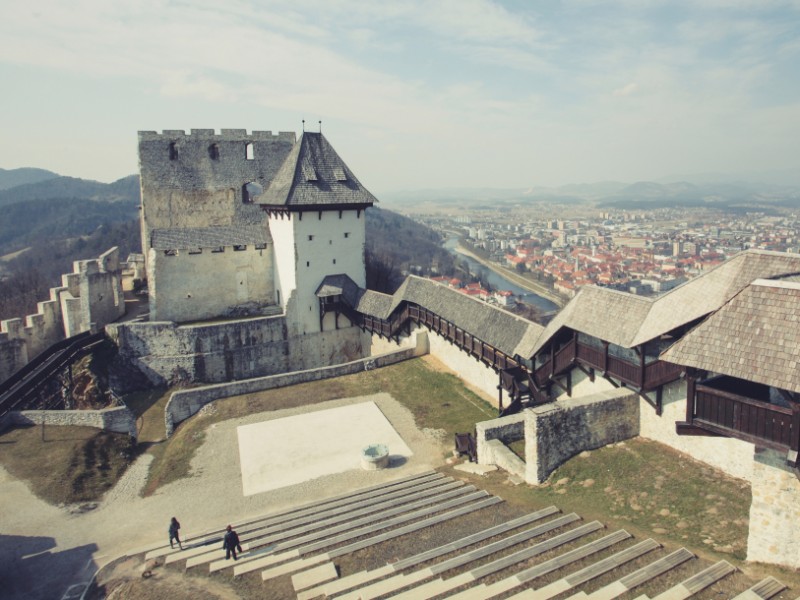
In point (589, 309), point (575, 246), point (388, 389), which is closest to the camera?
point (589, 309)

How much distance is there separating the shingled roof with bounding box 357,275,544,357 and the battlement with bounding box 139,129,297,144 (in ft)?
33.5

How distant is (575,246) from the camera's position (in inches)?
4914

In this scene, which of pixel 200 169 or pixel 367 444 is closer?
pixel 367 444

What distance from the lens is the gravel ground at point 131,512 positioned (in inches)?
478

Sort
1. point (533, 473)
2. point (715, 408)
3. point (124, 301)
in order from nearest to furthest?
point (715, 408), point (533, 473), point (124, 301)

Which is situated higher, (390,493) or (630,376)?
(630,376)

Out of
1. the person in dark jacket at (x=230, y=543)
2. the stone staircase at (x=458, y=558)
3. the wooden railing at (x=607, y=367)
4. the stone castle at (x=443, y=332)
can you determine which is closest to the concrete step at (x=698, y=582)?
the stone staircase at (x=458, y=558)

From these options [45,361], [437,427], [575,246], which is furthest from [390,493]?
[575,246]

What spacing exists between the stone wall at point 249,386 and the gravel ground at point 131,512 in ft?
8.75

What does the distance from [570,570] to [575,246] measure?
122301 millimetres

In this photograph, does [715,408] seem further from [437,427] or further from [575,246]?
[575,246]

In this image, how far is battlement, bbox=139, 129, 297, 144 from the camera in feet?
90.3

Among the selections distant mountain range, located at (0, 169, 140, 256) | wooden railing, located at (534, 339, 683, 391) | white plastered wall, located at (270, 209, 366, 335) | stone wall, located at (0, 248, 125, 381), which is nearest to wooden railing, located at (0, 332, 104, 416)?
stone wall, located at (0, 248, 125, 381)

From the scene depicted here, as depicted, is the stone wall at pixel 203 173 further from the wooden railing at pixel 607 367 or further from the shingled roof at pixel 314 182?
the wooden railing at pixel 607 367
